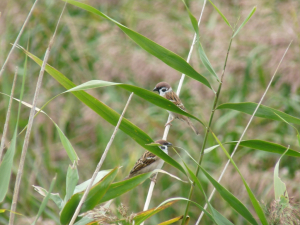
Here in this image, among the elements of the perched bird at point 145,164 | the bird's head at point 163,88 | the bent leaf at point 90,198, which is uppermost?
the bent leaf at point 90,198

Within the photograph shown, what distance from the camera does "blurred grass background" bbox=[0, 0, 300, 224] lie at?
364 cm

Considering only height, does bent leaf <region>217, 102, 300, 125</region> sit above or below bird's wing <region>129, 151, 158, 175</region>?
above

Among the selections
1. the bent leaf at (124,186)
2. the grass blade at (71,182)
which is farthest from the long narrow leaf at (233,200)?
the grass blade at (71,182)

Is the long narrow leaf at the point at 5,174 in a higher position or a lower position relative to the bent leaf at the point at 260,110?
lower

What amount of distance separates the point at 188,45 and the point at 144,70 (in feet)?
1.93

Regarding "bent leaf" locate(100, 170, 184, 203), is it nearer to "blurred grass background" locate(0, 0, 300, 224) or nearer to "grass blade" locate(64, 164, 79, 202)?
"grass blade" locate(64, 164, 79, 202)

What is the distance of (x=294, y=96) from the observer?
146 inches

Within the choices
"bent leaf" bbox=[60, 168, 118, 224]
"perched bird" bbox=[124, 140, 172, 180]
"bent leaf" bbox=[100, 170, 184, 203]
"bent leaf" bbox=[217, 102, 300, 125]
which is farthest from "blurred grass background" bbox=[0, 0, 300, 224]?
"bent leaf" bbox=[60, 168, 118, 224]

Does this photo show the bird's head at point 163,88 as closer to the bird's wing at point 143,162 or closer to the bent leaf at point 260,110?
the bird's wing at point 143,162

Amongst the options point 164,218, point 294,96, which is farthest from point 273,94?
point 164,218

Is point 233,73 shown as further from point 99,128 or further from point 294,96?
point 99,128

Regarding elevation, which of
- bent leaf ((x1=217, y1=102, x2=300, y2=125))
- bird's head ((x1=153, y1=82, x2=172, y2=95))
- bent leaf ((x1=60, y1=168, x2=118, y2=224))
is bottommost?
bird's head ((x1=153, y1=82, x2=172, y2=95))

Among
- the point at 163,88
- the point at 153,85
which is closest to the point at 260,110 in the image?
the point at 163,88

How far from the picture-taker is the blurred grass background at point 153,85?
3643 mm
